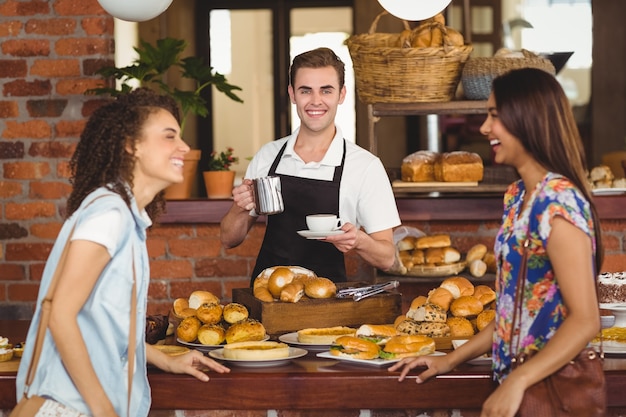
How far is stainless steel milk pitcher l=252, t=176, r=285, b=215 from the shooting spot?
9.89ft

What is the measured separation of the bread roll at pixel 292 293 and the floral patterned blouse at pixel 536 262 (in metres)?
0.81

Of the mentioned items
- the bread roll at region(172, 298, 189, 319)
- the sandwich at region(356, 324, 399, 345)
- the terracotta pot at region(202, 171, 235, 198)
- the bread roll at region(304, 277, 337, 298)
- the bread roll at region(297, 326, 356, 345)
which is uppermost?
the terracotta pot at region(202, 171, 235, 198)

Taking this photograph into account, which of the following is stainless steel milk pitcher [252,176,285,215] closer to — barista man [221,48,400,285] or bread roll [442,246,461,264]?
barista man [221,48,400,285]

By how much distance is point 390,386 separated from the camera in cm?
233

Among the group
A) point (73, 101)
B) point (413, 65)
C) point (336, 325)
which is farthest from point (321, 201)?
point (73, 101)

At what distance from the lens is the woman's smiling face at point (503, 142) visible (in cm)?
206

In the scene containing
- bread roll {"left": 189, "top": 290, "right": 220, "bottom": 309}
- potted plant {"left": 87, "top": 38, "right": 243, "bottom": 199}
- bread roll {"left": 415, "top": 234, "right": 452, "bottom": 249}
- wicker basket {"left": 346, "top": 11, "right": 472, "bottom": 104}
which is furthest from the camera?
potted plant {"left": 87, "top": 38, "right": 243, "bottom": 199}

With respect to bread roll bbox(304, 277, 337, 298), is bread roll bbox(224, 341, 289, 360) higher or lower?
lower

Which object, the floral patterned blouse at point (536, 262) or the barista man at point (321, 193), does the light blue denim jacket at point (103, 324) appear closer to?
the floral patterned blouse at point (536, 262)

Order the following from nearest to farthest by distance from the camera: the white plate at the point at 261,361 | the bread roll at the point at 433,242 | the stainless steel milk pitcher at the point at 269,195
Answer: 1. the white plate at the point at 261,361
2. the stainless steel milk pitcher at the point at 269,195
3. the bread roll at the point at 433,242

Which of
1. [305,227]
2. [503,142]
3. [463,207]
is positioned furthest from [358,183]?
[503,142]

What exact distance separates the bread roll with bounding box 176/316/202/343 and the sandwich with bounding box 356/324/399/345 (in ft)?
1.51

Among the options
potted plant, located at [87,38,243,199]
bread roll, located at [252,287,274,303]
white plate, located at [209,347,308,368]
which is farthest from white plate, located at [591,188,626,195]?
white plate, located at [209,347,308,368]

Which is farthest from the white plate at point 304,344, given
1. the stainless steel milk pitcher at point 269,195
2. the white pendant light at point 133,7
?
the white pendant light at point 133,7
